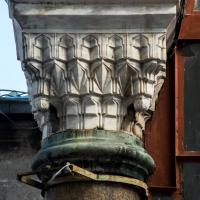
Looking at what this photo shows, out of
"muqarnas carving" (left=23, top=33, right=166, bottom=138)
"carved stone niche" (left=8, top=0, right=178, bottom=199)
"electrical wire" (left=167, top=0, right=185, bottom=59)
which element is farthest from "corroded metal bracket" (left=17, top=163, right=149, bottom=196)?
"electrical wire" (left=167, top=0, right=185, bottom=59)

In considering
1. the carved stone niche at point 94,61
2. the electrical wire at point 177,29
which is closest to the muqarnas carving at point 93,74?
the carved stone niche at point 94,61

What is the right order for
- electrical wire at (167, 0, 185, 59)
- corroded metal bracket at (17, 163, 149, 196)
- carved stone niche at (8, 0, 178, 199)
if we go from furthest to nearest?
electrical wire at (167, 0, 185, 59) → carved stone niche at (8, 0, 178, 199) → corroded metal bracket at (17, 163, 149, 196)

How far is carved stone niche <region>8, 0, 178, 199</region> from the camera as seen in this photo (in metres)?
5.52

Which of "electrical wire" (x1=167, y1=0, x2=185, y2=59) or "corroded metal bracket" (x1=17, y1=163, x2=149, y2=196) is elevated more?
"electrical wire" (x1=167, y1=0, x2=185, y2=59)

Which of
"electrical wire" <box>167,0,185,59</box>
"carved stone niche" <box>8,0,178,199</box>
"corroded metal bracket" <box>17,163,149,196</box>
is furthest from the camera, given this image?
"electrical wire" <box>167,0,185,59</box>

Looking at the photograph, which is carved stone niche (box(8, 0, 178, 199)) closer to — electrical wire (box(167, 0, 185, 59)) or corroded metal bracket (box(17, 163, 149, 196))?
corroded metal bracket (box(17, 163, 149, 196))

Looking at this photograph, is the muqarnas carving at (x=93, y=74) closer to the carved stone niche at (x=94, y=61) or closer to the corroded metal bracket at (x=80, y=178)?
the carved stone niche at (x=94, y=61)

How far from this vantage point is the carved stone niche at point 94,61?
18.1 ft

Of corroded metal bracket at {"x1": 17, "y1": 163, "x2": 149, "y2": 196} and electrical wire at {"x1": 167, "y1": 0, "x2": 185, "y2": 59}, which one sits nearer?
corroded metal bracket at {"x1": 17, "y1": 163, "x2": 149, "y2": 196}

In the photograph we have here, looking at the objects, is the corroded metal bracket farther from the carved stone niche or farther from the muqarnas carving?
the muqarnas carving

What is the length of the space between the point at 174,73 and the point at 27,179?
3.87ft

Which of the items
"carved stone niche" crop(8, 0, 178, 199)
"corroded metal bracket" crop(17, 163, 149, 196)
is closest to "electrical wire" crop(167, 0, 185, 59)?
"carved stone niche" crop(8, 0, 178, 199)

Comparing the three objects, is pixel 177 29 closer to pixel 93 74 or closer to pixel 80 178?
pixel 93 74

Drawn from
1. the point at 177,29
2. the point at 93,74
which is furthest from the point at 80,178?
the point at 177,29
